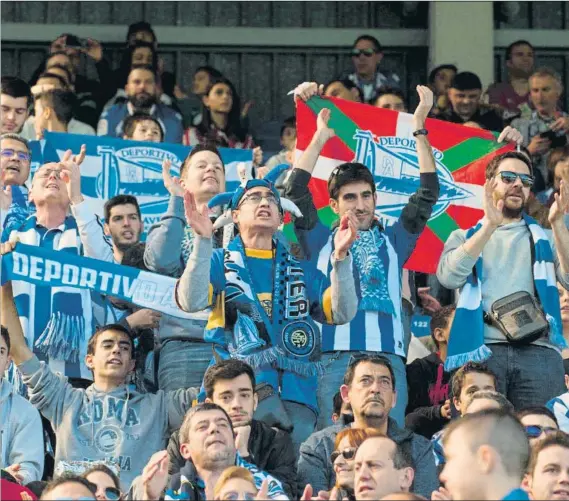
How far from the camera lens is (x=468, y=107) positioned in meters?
13.7

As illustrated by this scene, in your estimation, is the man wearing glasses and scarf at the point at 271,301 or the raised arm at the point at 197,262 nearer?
the raised arm at the point at 197,262

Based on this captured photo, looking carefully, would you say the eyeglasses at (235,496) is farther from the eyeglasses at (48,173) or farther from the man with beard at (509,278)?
A: the eyeglasses at (48,173)

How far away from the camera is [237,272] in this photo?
31.7 ft

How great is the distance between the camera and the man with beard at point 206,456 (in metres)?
8.57

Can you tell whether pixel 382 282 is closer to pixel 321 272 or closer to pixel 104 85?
pixel 321 272

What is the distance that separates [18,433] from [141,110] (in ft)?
14.6

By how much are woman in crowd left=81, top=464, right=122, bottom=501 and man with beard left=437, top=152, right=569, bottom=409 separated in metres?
2.56

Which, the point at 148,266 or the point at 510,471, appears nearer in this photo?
the point at 510,471

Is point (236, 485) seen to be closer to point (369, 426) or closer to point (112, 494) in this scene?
point (112, 494)

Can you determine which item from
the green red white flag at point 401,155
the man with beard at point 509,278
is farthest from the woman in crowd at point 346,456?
the green red white flag at point 401,155

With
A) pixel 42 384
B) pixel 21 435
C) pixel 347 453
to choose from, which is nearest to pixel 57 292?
pixel 42 384

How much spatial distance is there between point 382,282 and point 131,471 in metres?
1.70

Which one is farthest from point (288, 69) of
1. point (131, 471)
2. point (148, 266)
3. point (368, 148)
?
point (131, 471)

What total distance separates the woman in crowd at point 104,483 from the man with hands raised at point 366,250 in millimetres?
1701
